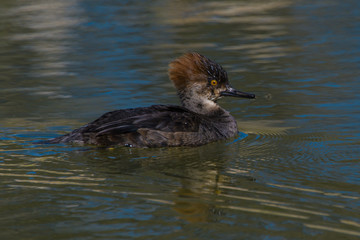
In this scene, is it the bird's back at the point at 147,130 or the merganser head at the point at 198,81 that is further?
the merganser head at the point at 198,81

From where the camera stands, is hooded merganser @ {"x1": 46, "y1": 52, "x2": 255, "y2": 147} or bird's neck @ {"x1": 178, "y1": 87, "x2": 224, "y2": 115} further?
bird's neck @ {"x1": 178, "y1": 87, "x2": 224, "y2": 115}

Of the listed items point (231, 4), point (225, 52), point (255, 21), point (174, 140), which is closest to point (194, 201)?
point (174, 140)

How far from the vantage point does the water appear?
17.8ft

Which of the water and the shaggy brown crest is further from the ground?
the shaggy brown crest

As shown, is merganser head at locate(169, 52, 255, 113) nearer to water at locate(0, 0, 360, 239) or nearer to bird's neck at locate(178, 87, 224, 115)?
bird's neck at locate(178, 87, 224, 115)

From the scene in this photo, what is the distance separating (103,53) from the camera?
580 inches

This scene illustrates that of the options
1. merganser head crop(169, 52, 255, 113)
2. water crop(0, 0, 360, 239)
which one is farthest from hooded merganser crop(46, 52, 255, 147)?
water crop(0, 0, 360, 239)

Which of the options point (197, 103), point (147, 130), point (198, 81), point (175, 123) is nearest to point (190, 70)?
point (198, 81)

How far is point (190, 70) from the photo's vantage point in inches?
346

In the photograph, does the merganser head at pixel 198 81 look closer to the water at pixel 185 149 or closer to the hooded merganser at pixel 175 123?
the hooded merganser at pixel 175 123

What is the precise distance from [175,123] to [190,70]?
1.03 metres

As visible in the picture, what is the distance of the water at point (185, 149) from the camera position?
542 centimetres

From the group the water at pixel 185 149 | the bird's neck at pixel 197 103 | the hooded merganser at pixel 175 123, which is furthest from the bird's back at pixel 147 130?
the bird's neck at pixel 197 103

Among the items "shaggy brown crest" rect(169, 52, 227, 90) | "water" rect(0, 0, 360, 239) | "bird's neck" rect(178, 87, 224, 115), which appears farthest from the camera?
"bird's neck" rect(178, 87, 224, 115)
